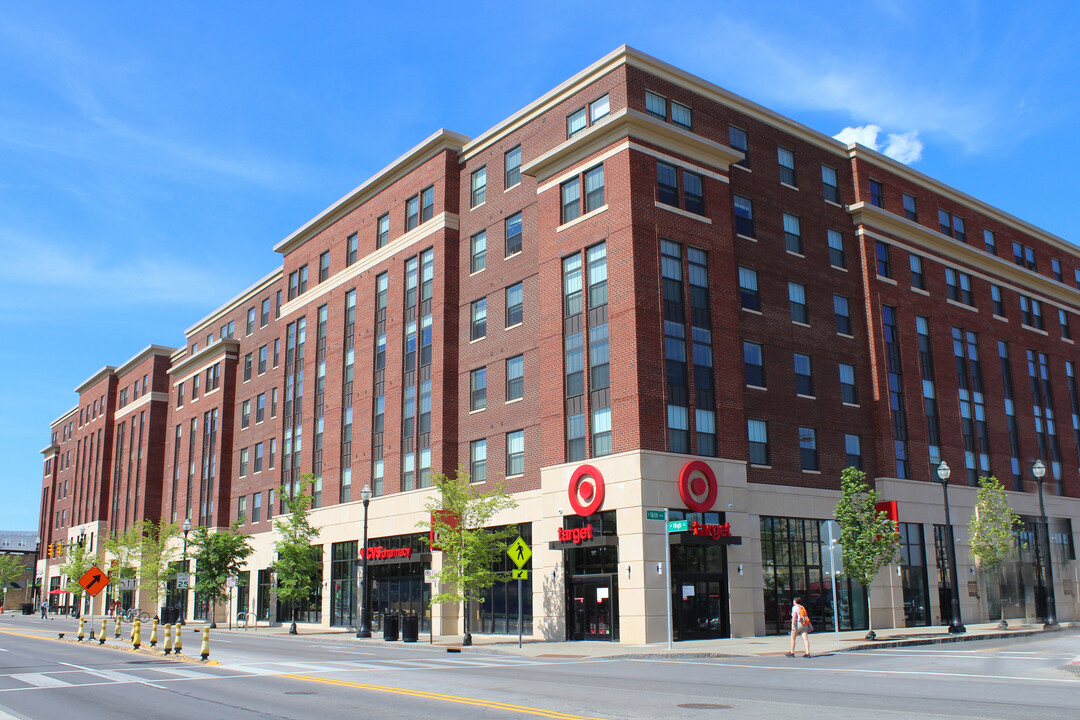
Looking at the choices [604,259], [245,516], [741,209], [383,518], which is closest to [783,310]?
[741,209]

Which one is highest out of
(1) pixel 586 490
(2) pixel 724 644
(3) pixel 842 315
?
(3) pixel 842 315

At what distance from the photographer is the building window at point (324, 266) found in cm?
5881

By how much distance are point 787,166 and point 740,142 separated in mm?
3378

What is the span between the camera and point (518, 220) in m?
43.4

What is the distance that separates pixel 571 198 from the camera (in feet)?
129

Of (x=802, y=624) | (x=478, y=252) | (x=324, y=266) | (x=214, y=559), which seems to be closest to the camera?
(x=802, y=624)

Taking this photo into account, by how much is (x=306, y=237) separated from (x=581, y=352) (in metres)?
30.9

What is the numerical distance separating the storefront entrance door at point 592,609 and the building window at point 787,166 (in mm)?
21620

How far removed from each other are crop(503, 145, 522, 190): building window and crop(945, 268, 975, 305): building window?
25.3m

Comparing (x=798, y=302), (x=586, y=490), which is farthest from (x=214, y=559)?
(x=798, y=302)

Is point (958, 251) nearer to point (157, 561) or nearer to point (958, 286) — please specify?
point (958, 286)

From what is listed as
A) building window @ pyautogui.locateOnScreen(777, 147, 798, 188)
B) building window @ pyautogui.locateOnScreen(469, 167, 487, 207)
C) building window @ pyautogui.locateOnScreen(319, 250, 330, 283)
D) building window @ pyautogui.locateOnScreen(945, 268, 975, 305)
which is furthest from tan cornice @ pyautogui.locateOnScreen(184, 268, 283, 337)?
building window @ pyautogui.locateOnScreen(945, 268, 975, 305)

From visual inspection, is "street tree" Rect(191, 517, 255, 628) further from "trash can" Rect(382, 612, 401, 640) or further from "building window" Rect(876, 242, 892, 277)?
"building window" Rect(876, 242, 892, 277)

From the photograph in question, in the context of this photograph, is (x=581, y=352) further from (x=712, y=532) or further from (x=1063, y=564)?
(x=1063, y=564)
